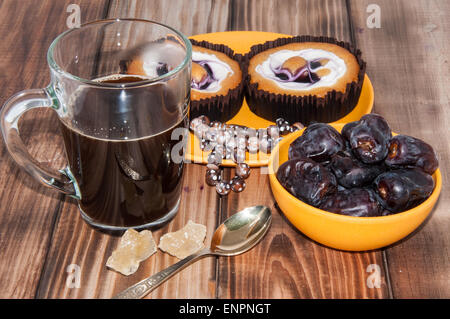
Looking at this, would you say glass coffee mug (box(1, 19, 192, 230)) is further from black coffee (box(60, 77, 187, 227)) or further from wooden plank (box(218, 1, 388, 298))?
wooden plank (box(218, 1, 388, 298))

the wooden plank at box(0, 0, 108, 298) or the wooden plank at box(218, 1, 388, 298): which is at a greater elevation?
the wooden plank at box(0, 0, 108, 298)

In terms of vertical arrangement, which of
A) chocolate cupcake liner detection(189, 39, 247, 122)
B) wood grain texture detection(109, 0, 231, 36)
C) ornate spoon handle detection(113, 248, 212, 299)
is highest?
ornate spoon handle detection(113, 248, 212, 299)

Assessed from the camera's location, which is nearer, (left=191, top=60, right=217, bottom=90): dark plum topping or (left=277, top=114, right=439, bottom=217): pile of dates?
(left=277, top=114, right=439, bottom=217): pile of dates

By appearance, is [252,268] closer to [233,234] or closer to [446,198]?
[233,234]

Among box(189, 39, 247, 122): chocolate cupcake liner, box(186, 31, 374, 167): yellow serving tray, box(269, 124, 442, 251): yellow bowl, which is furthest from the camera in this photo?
box(189, 39, 247, 122): chocolate cupcake liner

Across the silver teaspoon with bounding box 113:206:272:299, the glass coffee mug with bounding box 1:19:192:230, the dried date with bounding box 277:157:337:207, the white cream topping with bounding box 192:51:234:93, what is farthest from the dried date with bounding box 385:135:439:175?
the white cream topping with bounding box 192:51:234:93

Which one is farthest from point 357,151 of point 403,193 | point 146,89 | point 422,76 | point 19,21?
point 19,21

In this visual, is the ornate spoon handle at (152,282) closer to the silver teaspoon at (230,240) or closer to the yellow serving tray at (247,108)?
the silver teaspoon at (230,240)
